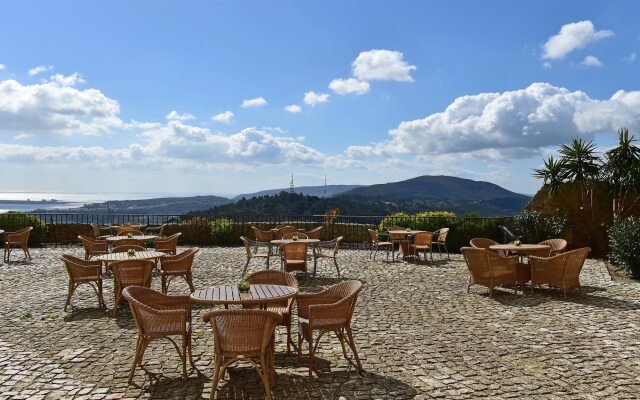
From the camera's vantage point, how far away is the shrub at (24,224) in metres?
16.2

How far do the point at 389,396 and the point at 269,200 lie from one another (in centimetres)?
2823

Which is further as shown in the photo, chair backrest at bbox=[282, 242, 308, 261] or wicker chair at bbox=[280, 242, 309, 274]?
chair backrest at bbox=[282, 242, 308, 261]

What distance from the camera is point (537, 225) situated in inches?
518

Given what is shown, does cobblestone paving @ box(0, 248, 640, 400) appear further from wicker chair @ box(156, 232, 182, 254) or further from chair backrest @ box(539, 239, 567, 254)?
wicker chair @ box(156, 232, 182, 254)

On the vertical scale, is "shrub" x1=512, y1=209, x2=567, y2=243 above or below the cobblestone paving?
above

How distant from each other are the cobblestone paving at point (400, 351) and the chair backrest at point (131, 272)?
423mm

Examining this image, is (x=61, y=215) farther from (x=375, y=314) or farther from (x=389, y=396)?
(x=389, y=396)

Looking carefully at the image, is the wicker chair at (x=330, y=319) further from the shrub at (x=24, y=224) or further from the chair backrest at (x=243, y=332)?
the shrub at (x=24, y=224)

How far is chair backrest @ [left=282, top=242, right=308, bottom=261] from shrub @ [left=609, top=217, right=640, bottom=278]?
19.2ft

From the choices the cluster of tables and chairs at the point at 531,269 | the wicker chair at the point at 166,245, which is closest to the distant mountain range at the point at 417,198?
the wicker chair at the point at 166,245

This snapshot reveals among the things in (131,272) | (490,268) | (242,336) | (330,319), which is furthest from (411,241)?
(242,336)

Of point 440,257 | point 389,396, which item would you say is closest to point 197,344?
point 389,396

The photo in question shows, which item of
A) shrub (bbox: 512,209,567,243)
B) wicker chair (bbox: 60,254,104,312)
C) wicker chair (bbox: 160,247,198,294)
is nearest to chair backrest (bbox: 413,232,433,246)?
shrub (bbox: 512,209,567,243)

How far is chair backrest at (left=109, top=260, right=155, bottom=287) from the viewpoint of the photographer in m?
6.74
